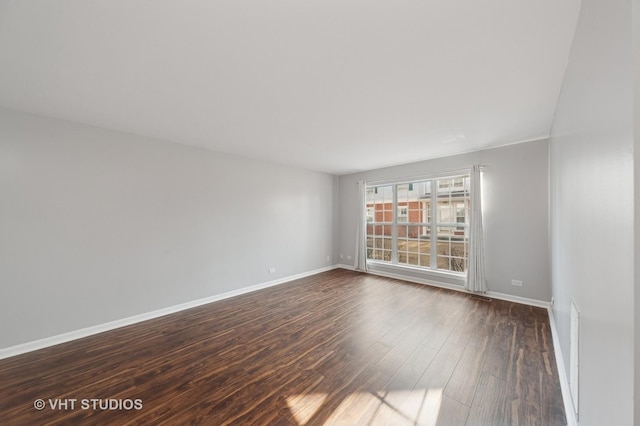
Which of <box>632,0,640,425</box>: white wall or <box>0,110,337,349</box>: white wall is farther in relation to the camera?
<box>0,110,337,349</box>: white wall

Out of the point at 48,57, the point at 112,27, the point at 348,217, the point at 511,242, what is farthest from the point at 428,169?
the point at 48,57

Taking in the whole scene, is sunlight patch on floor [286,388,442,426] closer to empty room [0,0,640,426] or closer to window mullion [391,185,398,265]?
empty room [0,0,640,426]

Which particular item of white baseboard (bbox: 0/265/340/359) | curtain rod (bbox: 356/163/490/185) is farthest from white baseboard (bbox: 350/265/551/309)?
white baseboard (bbox: 0/265/340/359)

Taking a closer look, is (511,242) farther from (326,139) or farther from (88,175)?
(88,175)

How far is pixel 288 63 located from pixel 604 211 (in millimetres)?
1903

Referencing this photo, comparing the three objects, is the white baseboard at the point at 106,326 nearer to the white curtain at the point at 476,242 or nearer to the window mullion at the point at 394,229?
the window mullion at the point at 394,229

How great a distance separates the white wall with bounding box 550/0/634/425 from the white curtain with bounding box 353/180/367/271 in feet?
13.9

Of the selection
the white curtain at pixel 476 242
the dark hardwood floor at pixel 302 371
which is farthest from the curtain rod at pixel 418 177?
the dark hardwood floor at pixel 302 371

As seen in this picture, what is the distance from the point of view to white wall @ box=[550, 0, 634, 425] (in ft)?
2.09

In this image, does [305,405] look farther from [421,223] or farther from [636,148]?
[421,223]

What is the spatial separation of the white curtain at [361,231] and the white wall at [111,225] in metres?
2.30

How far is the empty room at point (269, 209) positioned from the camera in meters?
1.22

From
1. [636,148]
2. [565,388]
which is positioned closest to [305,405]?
[565,388]

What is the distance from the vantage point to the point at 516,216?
3607 mm
